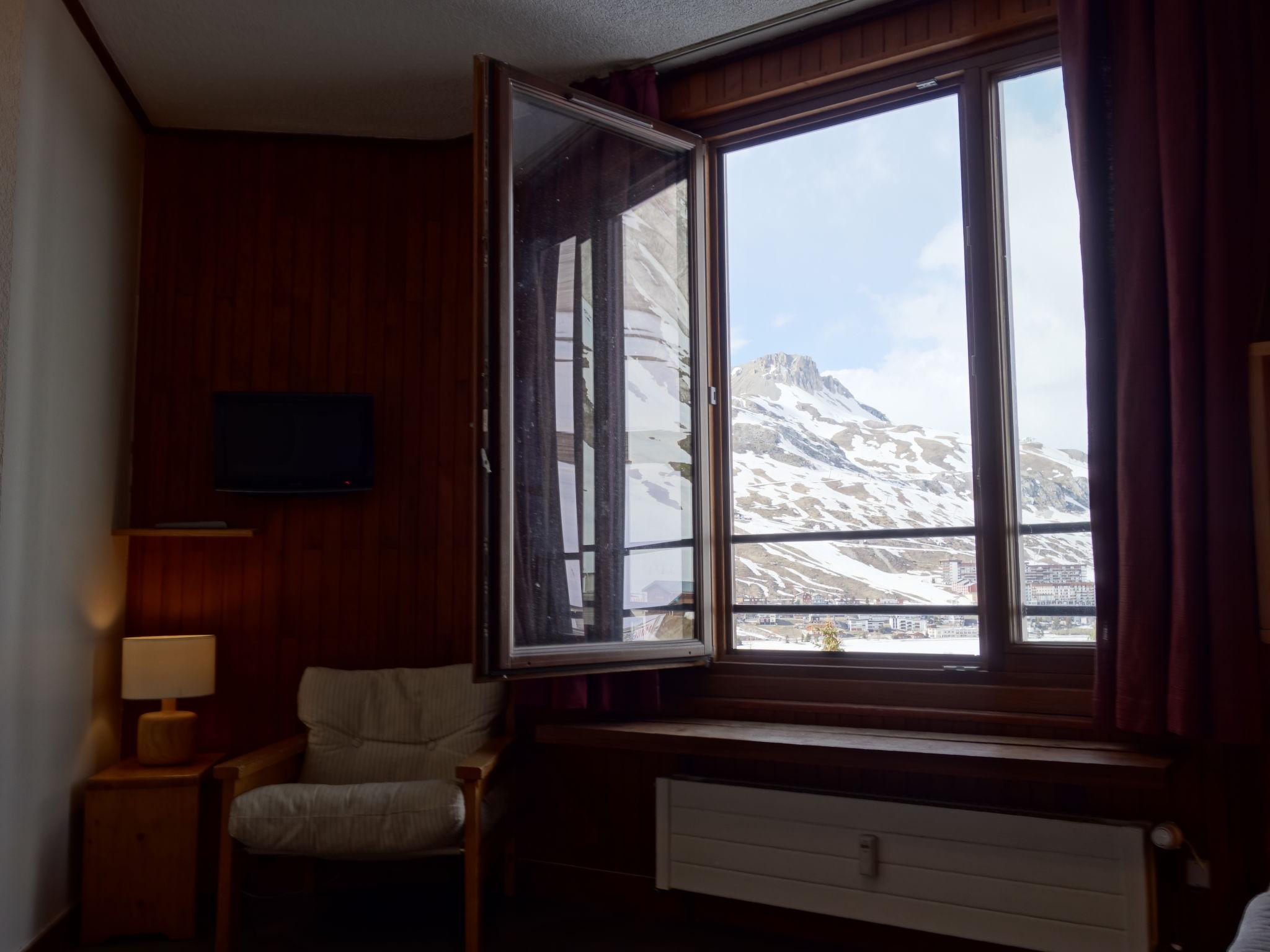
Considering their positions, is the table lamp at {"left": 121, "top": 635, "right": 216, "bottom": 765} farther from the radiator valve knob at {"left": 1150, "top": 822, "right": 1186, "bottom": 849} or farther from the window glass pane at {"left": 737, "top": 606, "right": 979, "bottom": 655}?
the radiator valve knob at {"left": 1150, "top": 822, "right": 1186, "bottom": 849}

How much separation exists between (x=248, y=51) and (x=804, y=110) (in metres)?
1.83

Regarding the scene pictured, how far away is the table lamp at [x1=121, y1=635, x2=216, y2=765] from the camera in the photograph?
10.1 feet

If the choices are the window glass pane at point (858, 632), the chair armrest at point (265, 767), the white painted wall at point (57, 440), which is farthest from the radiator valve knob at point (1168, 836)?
the white painted wall at point (57, 440)

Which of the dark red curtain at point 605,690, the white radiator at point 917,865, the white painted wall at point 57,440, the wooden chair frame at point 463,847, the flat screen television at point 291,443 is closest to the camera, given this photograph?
the white radiator at point 917,865

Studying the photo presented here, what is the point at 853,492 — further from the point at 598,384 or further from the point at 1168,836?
the point at 1168,836

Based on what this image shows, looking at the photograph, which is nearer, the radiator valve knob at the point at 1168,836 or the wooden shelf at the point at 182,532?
the radiator valve knob at the point at 1168,836

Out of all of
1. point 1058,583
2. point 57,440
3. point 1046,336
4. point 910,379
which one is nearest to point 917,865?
point 1058,583

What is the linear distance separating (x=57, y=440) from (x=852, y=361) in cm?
242

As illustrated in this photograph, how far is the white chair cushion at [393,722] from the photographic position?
10.5 feet

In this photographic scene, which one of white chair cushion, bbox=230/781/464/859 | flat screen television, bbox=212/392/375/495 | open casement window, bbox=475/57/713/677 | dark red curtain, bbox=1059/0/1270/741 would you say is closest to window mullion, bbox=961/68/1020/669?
dark red curtain, bbox=1059/0/1270/741

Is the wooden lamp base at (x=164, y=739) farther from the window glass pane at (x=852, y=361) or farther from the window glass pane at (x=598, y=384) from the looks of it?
the window glass pane at (x=852, y=361)

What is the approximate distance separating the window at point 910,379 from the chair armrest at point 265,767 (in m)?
1.46

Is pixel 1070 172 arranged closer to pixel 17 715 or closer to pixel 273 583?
pixel 273 583

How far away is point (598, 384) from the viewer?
3.05m
